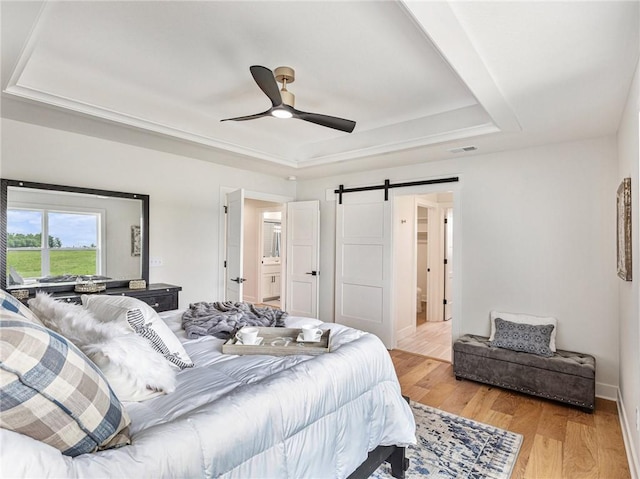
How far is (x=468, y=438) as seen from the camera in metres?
2.52

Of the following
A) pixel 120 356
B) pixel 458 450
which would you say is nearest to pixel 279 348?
pixel 120 356

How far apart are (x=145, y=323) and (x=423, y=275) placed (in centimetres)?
625

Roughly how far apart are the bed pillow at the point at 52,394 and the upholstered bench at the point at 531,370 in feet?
10.7

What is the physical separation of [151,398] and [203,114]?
9.53ft

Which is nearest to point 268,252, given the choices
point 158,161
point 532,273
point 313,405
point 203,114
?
point 158,161

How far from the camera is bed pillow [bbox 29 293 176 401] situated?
1268mm

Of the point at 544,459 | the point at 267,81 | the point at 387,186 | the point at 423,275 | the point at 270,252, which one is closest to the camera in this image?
the point at 267,81

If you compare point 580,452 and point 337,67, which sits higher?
point 337,67

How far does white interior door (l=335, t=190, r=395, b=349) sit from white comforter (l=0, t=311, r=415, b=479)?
8.62ft

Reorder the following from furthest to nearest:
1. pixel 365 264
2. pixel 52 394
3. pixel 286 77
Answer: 1. pixel 365 264
2. pixel 286 77
3. pixel 52 394

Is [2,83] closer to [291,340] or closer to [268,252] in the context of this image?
[291,340]

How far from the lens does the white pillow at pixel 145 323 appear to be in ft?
5.41

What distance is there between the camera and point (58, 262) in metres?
3.29

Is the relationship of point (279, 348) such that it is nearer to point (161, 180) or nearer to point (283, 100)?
point (283, 100)
